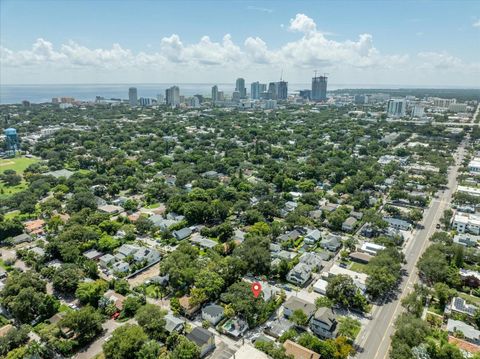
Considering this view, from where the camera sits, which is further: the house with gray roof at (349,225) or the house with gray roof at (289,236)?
the house with gray roof at (349,225)

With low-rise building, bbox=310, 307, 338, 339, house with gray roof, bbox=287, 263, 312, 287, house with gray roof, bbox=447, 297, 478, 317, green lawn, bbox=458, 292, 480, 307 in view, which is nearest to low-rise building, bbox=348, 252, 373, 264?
house with gray roof, bbox=287, 263, 312, 287

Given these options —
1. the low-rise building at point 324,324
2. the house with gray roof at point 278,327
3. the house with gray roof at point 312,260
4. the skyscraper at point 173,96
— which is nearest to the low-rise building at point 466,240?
the house with gray roof at point 312,260

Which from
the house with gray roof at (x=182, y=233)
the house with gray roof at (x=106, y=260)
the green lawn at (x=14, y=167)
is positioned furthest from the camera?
the green lawn at (x=14, y=167)

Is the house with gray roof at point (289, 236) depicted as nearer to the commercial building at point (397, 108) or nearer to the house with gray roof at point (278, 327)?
the house with gray roof at point (278, 327)

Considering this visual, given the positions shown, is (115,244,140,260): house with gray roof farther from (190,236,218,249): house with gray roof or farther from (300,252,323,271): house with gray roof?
(300,252,323,271): house with gray roof

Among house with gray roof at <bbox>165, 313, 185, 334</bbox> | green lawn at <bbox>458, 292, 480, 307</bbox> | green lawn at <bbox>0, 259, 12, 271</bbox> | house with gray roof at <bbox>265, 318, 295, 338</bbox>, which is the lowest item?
green lawn at <bbox>0, 259, 12, 271</bbox>

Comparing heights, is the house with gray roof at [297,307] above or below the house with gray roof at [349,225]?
below

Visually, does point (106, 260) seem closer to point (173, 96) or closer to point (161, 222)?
point (161, 222)

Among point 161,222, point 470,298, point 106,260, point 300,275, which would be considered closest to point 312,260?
point 300,275
